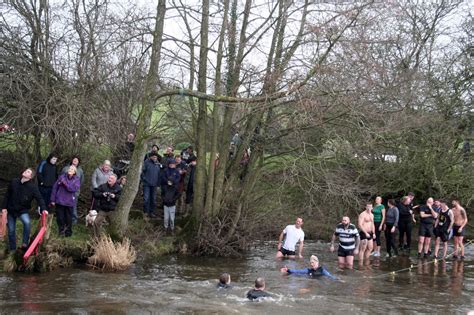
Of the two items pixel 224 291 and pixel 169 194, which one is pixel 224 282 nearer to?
pixel 224 291

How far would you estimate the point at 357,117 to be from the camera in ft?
56.2

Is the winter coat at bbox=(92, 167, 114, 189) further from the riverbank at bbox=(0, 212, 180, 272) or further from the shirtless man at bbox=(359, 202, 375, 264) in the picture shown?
the shirtless man at bbox=(359, 202, 375, 264)

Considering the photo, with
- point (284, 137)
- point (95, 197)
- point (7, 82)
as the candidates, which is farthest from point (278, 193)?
point (7, 82)

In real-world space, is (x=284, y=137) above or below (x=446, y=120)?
below

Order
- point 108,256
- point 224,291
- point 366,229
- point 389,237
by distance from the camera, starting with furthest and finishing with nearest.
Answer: point 389,237 < point 366,229 < point 108,256 < point 224,291

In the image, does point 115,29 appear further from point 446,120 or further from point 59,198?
point 446,120

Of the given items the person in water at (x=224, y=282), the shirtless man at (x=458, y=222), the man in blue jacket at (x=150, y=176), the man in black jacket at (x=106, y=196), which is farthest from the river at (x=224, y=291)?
the shirtless man at (x=458, y=222)

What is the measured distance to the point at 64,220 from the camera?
15328 millimetres

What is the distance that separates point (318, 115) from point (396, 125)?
4353 mm

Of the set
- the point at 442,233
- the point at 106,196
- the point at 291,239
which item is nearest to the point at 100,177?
the point at 106,196

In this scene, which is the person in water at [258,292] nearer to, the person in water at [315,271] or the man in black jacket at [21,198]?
the person in water at [315,271]

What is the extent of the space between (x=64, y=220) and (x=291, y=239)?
256 inches

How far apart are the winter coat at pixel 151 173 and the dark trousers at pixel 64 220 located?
324 centimetres

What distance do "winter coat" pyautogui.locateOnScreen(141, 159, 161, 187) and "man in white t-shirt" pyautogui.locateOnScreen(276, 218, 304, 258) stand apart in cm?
414
